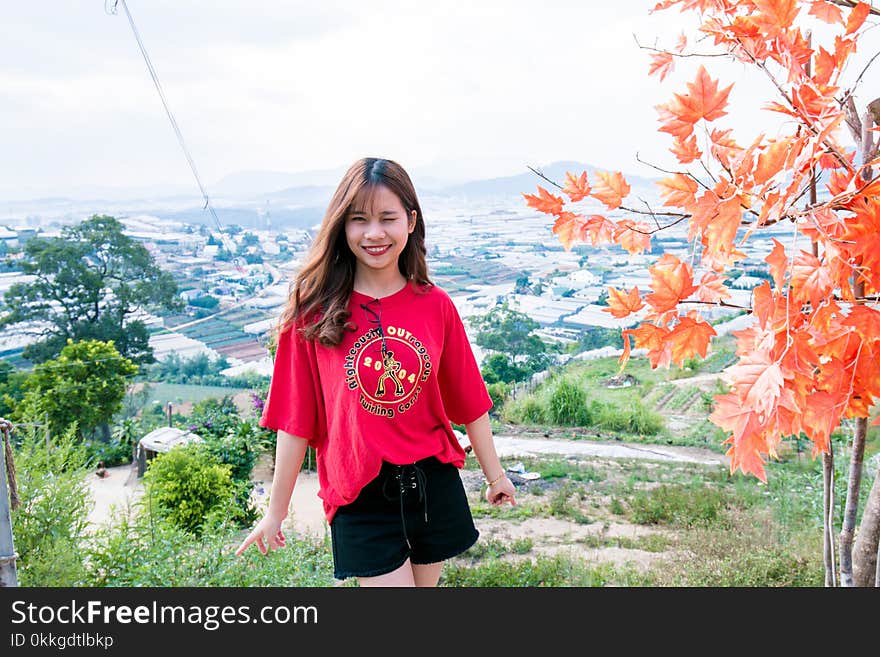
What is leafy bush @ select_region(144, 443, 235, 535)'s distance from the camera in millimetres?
2260

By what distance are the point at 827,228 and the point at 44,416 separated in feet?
7.22

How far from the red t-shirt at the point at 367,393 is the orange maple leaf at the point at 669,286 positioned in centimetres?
40

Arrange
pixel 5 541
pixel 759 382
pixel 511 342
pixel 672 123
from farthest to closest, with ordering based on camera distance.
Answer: pixel 511 342 < pixel 5 541 < pixel 672 123 < pixel 759 382

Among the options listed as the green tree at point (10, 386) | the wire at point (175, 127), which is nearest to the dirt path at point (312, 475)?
the green tree at point (10, 386)

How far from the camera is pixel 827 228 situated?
96 cm

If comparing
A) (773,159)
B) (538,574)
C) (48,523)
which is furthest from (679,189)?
(48,523)

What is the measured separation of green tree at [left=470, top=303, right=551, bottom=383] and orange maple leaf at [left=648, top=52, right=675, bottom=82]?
54.7 inches

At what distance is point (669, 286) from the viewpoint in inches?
43.9

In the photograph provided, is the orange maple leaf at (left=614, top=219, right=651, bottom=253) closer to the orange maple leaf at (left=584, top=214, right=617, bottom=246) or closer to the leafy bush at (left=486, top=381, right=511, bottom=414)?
the orange maple leaf at (left=584, top=214, right=617, bottom=246)

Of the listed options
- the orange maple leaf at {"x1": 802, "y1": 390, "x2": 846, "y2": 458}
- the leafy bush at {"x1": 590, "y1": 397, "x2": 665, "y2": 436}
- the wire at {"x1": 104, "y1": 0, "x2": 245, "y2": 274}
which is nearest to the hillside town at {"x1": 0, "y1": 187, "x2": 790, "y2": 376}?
the wire at {"x1": 104, "y1": 0, "x2": 245, "y2": 274}

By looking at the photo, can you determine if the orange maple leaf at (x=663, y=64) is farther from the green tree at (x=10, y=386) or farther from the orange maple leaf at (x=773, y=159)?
the green tree at (x=10, y=386)

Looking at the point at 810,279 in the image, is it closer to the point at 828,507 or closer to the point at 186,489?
the point at 828,507

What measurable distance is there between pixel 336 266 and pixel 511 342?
134cm
